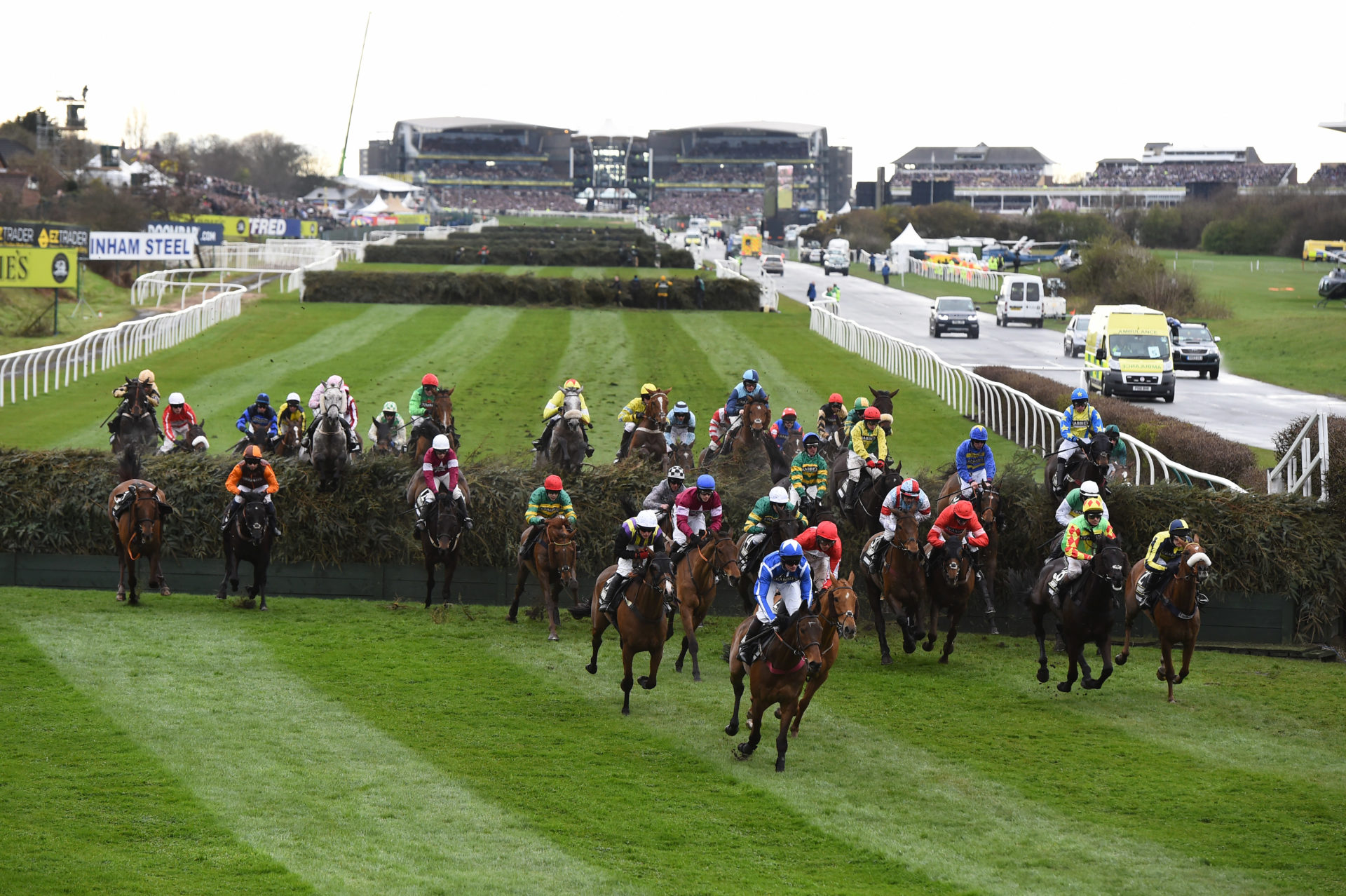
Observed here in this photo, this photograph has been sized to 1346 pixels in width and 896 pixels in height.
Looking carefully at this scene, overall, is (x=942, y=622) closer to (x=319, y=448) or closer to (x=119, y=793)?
(x=319, y=448)

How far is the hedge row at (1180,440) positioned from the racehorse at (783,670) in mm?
9428

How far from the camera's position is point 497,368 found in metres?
34.8

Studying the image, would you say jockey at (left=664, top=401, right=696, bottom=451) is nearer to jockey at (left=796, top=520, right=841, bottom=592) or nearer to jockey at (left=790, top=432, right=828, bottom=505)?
jockey at (left=790, top=432, right=828, bottom=505)

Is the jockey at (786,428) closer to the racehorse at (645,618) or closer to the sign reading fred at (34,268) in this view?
the racehorse at (645,618)

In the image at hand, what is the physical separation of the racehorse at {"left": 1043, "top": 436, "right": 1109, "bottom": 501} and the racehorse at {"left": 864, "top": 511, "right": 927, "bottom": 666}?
3.09 m

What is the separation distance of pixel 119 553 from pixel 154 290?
122ft

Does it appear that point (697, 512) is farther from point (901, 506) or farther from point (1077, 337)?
point (1077, 337)

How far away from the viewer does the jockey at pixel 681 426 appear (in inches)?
717

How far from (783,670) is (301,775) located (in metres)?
3.34

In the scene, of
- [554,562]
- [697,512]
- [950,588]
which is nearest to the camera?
[697,512]

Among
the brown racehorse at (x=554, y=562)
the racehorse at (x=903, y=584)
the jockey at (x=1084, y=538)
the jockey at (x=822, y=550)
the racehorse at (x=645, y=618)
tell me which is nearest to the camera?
the jockey at (x=822, y=550)

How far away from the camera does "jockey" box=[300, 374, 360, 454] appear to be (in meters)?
16.6

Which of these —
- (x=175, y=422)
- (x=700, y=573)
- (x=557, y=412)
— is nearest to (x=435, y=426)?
(x=557, y=412)

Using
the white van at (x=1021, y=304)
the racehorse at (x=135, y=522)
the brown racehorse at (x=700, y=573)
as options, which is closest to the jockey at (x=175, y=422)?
the racehorse at (x=135, y=522)
